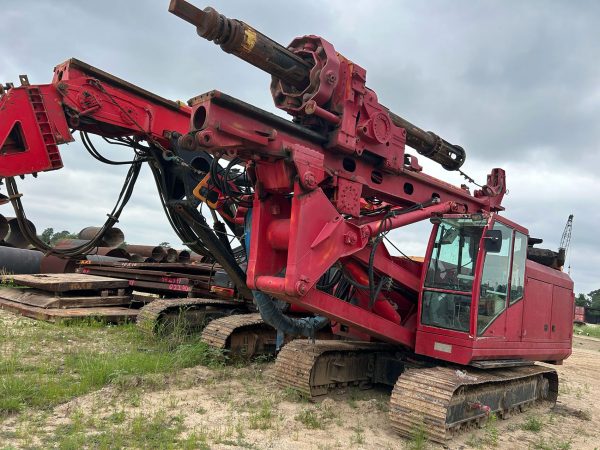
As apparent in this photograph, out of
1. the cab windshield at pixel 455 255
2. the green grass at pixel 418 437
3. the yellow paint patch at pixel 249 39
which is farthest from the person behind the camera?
the cab windshield at pixel 455 255

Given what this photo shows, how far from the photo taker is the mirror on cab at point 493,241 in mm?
5891

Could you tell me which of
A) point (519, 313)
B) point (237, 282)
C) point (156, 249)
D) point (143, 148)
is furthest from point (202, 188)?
point (156, 249)

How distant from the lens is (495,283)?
6.34 m

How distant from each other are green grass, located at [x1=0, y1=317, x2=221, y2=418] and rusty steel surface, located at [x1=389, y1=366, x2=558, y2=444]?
3.11 meters

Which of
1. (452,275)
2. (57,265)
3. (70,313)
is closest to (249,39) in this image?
(452,275)

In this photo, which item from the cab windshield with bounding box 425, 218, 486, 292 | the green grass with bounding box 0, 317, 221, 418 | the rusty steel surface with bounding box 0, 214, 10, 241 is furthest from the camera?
the rusty steel surface with bounding box 0, 214, 10, 241

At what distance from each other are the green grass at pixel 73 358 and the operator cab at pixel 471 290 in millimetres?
3256

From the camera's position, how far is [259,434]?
4977 mm

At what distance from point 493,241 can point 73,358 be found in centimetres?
564

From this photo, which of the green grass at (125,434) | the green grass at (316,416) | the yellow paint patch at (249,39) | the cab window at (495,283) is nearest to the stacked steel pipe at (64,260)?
the green grass at (316,416)

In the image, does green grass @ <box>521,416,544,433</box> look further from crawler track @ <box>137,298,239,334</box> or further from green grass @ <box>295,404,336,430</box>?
crawler track @ <box>137,298,239,334</box>

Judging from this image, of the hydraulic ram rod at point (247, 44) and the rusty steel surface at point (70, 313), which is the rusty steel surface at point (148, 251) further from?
the hydraulic ram rod at point (247, 44)

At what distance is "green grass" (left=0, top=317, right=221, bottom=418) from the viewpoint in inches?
213

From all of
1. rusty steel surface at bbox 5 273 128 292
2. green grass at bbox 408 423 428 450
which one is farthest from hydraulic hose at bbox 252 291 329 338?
rusty steel surface at bbox 5 273 128 292
